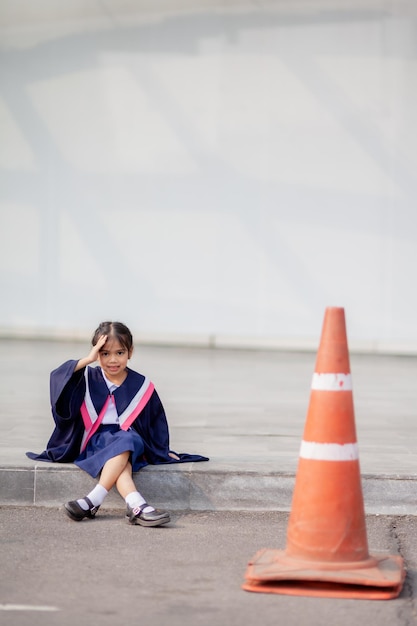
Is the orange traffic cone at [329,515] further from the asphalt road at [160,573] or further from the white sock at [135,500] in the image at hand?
the white sock at [135,500]

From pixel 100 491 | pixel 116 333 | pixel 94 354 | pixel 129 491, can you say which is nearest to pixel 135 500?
pixel 129 491

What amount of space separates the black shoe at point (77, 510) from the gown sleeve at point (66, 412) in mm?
515

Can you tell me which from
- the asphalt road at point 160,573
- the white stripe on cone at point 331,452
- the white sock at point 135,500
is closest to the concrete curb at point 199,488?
the asphalt road at point 160,573

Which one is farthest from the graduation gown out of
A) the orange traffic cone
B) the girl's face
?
the orange traffic cone

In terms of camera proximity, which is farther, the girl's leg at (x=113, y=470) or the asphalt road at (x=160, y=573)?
the girl's leg at (x=113, y=470)

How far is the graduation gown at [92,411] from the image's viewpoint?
5.88 m

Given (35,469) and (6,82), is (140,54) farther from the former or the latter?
(35,469)

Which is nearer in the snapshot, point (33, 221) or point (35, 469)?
point (35, 469)

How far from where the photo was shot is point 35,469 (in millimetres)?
5891

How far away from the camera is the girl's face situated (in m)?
5.81

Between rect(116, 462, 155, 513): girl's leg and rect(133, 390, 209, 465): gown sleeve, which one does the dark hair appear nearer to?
rect(133, 390, 209, 465): gown sleeve

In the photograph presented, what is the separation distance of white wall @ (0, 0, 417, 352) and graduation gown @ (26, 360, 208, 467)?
8845mm

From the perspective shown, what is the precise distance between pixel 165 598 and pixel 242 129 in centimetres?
1103

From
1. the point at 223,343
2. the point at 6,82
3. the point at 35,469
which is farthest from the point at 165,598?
the point at 6,82
